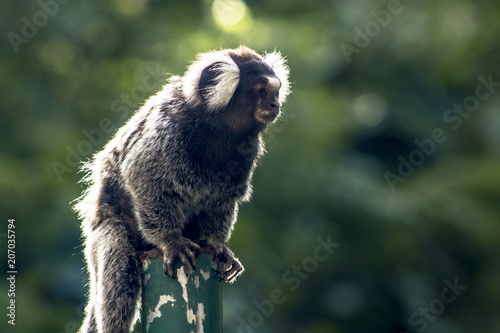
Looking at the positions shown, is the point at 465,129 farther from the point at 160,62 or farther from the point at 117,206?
the point at 117,206

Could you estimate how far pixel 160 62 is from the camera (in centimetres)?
1035

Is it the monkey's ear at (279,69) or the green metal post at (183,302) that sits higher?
the monkey's ear at (279,69)

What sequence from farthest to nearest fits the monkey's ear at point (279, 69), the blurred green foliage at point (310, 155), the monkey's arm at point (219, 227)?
the blurred green foliage at point (310, 155), the monkey's ear at point (279, 69), the monkey's arm at point (219, 227)

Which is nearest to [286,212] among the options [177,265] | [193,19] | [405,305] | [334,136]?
[334,136]

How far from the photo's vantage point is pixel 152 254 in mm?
5090

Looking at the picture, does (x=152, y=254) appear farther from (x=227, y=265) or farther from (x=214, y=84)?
(x=214, y=84)

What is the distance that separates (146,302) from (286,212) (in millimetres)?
5454

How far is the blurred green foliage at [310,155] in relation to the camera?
9.52 m

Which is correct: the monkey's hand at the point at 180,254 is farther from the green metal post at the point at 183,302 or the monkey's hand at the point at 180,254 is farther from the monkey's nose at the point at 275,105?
the monkey's nose at the point at 275,105

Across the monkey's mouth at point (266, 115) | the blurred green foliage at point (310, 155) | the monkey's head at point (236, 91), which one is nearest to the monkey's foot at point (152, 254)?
the monkey's head at point (236, 91)

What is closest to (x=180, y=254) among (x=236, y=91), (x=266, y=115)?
(x=266, y=115)

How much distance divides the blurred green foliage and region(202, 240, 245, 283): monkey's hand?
9.78 feet

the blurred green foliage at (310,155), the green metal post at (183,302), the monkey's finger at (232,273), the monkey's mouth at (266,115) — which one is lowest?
the green metal post at (183,302)

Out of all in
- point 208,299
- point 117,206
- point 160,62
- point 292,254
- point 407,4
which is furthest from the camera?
point 407,4
